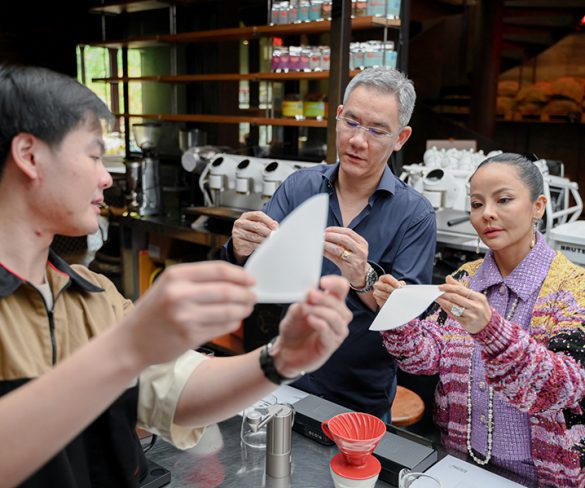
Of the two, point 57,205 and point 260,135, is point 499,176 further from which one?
point 260,135

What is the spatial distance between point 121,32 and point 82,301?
6299mm

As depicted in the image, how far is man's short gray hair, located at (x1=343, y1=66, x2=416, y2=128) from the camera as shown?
2.08 meters

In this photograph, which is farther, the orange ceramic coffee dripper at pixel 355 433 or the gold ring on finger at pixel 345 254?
the gold ring on finger at pixel 345 254

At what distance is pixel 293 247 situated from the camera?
738 millimetres

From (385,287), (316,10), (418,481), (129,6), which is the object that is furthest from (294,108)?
(418,481)

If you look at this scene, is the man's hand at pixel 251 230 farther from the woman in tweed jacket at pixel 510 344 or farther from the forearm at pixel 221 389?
the forearm at pixel 221 389

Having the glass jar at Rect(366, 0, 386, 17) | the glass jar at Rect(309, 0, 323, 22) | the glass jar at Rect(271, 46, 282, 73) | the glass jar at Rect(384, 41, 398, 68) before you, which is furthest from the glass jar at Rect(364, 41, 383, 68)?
the glass jar at Rect(271, 46, 282, 73)

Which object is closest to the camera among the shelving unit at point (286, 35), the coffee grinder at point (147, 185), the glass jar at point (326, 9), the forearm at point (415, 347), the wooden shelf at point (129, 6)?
the forearm at point (415, 347)

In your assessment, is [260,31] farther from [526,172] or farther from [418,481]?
[418,481]

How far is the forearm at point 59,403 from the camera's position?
70cm

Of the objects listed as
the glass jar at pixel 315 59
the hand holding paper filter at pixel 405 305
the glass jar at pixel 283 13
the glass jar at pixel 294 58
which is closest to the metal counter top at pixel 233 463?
the hand holding paper filter at pixel 405 305

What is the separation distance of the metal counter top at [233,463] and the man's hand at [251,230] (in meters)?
0.61

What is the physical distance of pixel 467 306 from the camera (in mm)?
1423

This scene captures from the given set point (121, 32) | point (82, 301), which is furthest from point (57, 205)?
point (121, 32)
